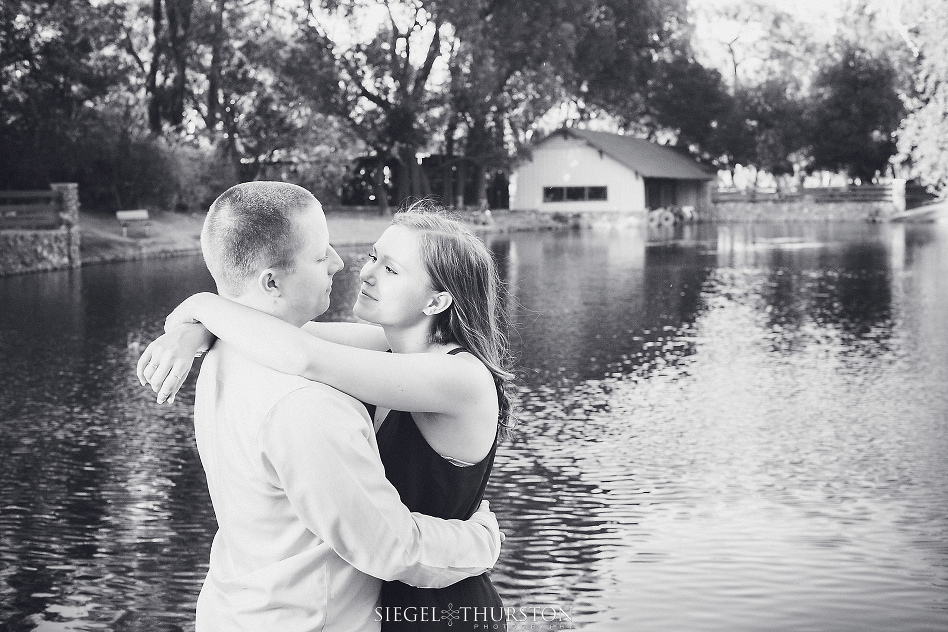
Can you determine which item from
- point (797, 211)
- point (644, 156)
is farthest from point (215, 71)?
point (797, 211)

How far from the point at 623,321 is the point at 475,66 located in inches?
1233

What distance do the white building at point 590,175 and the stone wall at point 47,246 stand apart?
30.2m

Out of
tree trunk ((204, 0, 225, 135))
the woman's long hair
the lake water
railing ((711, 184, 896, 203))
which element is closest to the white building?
railing ((711, 184, 896, 203))

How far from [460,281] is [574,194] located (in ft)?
180

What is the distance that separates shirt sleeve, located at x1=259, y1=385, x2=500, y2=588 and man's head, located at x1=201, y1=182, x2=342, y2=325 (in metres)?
0.26

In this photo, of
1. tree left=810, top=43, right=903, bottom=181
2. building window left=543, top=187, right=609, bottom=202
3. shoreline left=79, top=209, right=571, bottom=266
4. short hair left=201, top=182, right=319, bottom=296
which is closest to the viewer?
short hair left=201, top=182, right=319, bottom=296

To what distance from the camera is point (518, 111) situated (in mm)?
48906

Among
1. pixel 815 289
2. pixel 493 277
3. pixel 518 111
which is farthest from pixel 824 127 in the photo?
pixel 493 277

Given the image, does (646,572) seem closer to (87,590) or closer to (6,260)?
(87,590)

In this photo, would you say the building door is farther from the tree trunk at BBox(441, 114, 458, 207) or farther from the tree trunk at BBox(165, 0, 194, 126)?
the tree trunk at BBox(165, 0, 194, 126)

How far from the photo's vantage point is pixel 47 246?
82.8 feet

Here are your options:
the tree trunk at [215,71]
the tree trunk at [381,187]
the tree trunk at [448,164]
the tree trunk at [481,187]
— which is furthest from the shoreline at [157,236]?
the tree trunk at [481,187]

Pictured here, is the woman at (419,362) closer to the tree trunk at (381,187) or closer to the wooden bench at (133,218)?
the wooden bench at (133,218)

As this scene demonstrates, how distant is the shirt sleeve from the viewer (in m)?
2.10
